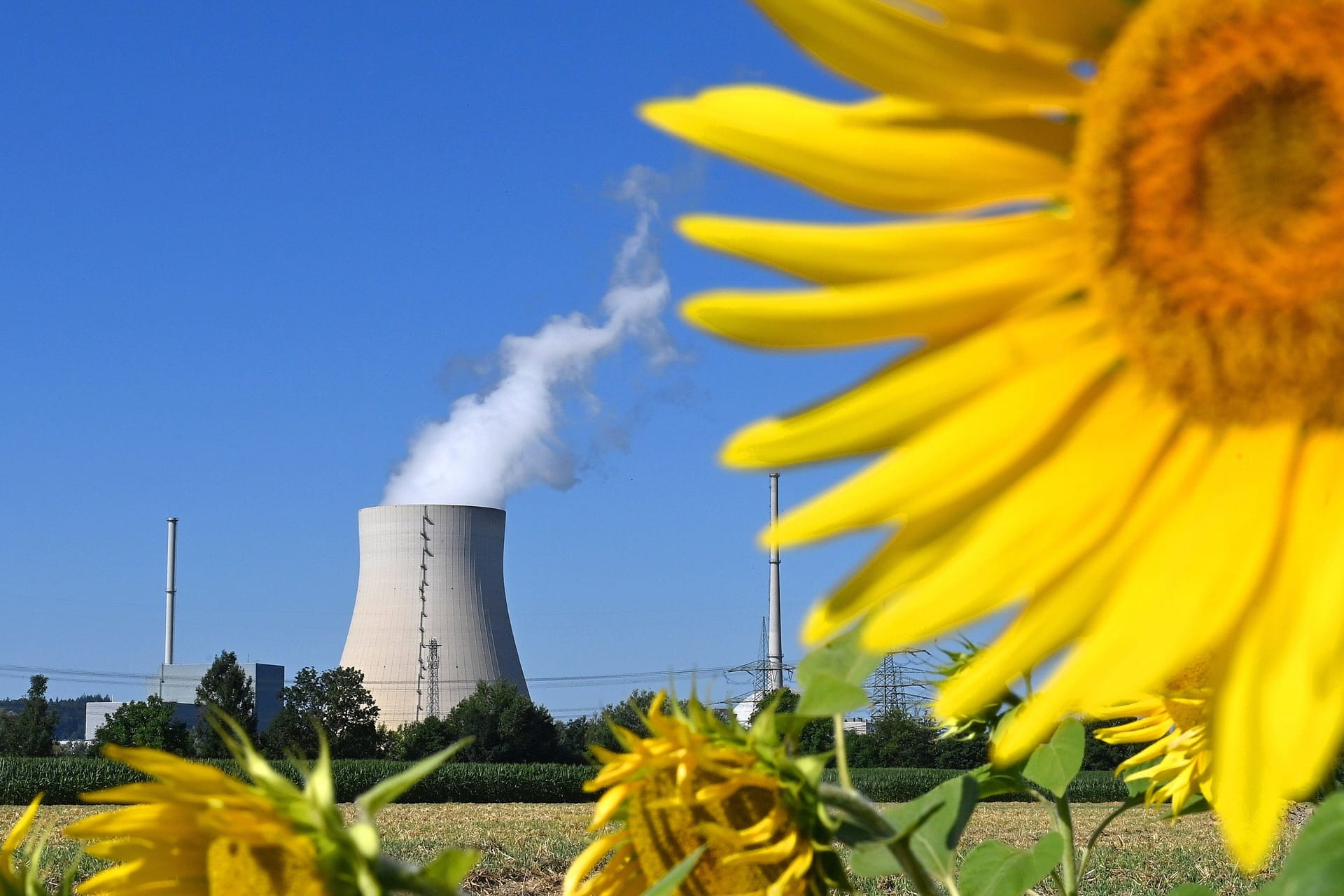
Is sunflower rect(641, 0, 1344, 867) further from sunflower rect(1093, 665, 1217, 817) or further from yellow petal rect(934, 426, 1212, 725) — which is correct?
sunflower rect(1093, 665, 1217, 817)

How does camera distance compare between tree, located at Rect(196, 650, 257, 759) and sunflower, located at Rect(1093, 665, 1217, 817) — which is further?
tree, located at Rect(196, 650, 257, 759)

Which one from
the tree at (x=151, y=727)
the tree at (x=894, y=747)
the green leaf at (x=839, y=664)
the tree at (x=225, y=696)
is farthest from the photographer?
the tree at (x=225, y=696)

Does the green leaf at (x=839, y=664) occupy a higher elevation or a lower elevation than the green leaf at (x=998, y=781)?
higher

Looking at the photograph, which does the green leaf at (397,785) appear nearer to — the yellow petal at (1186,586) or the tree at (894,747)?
the yellow petal at (1186,586)

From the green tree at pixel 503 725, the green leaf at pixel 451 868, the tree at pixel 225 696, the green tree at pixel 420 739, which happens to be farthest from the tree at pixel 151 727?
the green leaf at pixel 451 868

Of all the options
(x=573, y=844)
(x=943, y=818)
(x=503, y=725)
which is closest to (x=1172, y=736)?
(x=943, y=818)

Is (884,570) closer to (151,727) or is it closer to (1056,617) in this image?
(1056,617)

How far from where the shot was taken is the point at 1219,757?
15.3 inches

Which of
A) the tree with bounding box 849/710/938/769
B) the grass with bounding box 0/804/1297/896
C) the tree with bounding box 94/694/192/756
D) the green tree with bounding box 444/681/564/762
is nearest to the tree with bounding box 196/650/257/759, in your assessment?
the tree with bounding box 94/694/192/756

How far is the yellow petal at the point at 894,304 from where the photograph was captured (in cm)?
43

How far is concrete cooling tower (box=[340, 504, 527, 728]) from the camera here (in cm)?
2747

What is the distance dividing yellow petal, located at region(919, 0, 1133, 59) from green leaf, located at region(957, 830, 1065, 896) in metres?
0.81

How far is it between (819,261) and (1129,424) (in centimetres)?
13

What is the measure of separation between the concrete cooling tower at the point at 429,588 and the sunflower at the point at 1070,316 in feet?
88.4
